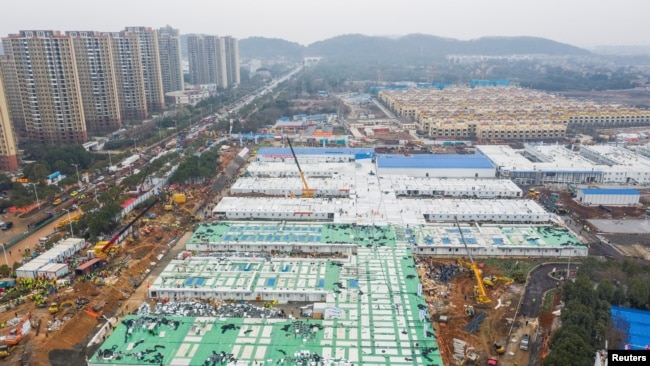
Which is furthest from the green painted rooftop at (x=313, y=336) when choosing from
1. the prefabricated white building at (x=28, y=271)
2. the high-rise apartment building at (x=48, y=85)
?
the high-rise apartment building at (x=48, y=85)

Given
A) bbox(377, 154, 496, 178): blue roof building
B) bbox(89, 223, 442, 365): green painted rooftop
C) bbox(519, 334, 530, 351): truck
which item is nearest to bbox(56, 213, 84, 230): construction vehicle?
bbox(89, 223, 442, 365): green painted rooftop

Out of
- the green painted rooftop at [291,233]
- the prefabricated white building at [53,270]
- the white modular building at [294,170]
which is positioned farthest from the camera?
the white modular building at [294,170]

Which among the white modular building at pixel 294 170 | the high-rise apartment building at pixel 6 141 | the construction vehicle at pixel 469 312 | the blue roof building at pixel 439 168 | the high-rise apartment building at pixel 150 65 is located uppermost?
the high-rise apartment building at pixel 150 65

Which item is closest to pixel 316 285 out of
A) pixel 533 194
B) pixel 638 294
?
pixel 638 294

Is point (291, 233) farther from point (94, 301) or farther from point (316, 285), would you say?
point (94, 301)

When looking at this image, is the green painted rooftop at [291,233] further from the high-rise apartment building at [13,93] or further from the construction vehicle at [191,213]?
the high-rise apartment building at [13,93]

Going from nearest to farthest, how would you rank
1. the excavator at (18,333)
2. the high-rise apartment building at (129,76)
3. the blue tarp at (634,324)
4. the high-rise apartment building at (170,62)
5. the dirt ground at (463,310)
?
the blue tarp at (634,324) < the excavator at (18,333) < the dirt ground at (463,310) < the high-rise apartment building at (129,76) < the high-rise apartment building at (170,62)

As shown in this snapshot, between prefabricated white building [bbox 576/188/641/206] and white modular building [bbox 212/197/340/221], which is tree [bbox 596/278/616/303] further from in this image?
prefabricated white building [bbox 576/188/641/206]

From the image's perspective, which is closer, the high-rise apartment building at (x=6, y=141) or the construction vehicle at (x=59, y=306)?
the construction vehicle at (x=59, y=306)
